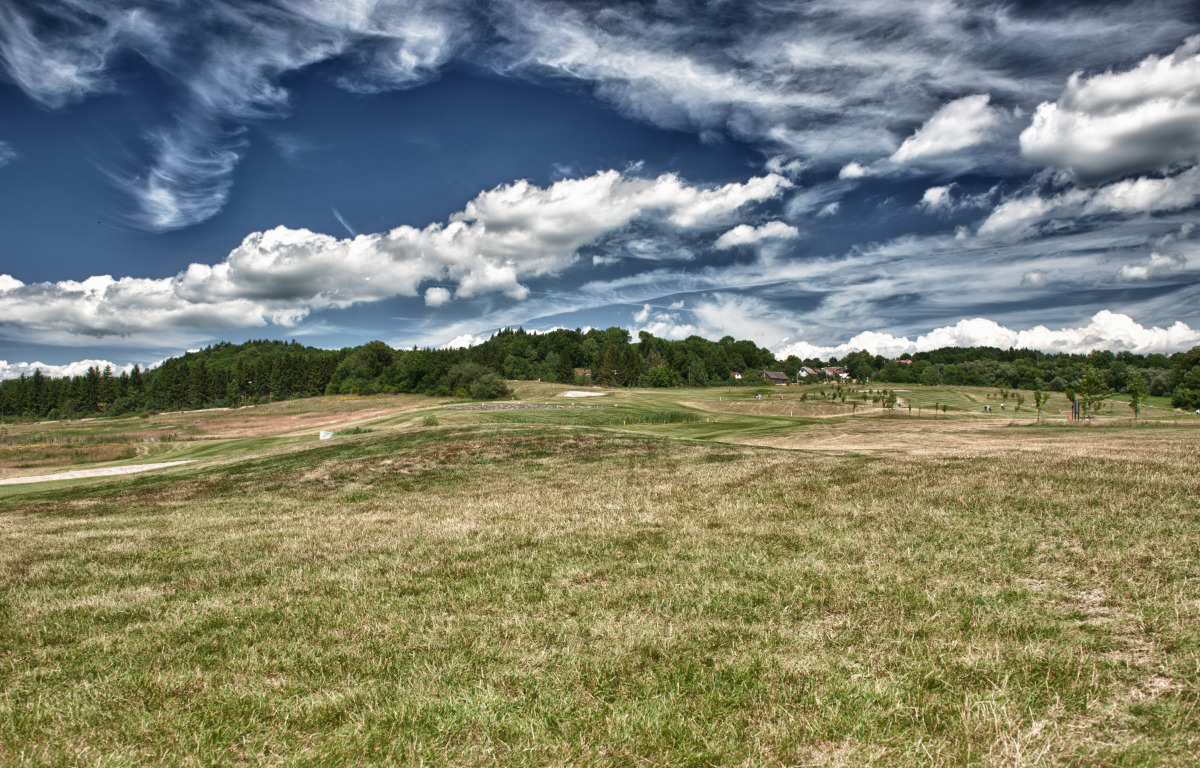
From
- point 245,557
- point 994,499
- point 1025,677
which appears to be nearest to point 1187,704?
point 1025,677

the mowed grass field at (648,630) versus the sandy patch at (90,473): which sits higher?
the mowed grass field at (648,630)

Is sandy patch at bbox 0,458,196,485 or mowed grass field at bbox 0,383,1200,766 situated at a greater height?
mowed grass field at bbox 0,383,1200,766

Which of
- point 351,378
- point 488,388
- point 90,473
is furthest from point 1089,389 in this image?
point 351,378

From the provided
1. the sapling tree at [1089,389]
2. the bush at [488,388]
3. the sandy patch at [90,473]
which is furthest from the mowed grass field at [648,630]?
the bush at [488,388]

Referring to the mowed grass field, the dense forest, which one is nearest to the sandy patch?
the mowed grass field

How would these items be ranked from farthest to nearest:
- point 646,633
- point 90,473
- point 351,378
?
point 351,378 < point 90,473 < point 646,633

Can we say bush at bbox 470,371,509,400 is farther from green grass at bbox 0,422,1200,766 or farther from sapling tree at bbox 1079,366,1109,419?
green grass at bbox 0,422,1200,766

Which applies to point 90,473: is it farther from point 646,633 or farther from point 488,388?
point 488,388

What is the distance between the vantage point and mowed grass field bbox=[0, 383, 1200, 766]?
4.61 meters

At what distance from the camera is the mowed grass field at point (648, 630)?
4605mm

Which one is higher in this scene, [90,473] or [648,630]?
[648,630]

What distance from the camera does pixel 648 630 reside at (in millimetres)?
6680

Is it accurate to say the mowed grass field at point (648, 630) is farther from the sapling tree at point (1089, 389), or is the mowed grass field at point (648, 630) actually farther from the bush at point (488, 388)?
the bush at point (488, 388)

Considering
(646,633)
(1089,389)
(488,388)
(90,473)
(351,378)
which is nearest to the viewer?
(646,633)
